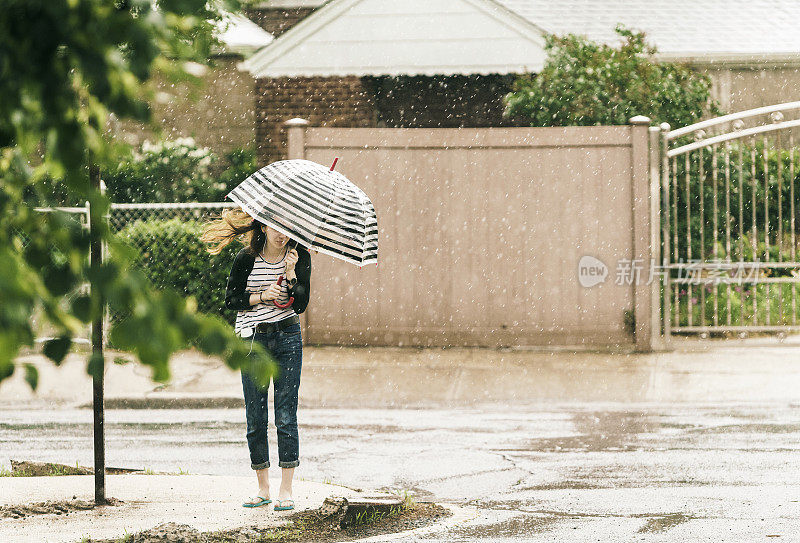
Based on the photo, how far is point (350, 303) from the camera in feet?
42.9

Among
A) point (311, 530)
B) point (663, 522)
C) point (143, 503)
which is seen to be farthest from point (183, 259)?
point (663, 522)

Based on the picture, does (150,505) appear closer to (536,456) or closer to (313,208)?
(313,208)

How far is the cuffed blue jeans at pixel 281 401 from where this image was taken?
6074 mm

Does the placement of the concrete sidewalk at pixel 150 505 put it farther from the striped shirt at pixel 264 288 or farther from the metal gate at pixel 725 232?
the metal gate at pixel 725 232

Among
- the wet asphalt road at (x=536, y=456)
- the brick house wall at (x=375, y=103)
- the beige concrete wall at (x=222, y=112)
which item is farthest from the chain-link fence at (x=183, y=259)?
the beige concrete wall at (x=222, y=112)

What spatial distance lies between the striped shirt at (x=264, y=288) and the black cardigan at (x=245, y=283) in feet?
0.09

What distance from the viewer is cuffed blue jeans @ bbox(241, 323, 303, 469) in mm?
6074

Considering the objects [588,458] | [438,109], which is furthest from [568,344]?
[438,109]

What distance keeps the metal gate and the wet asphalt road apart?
116 inches

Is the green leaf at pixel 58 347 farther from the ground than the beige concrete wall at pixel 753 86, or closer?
closer

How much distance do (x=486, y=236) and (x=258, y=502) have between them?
7078 millimetres

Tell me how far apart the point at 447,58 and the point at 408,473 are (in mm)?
12005

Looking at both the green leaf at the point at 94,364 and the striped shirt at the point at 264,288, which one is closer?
the green leaf at the point at 94,364

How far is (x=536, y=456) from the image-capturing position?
7898 mm
